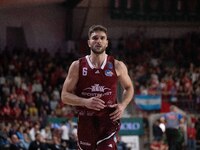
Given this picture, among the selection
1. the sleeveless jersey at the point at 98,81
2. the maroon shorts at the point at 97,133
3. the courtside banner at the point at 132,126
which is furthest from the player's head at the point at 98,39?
the courtside banner at the point at 132,126

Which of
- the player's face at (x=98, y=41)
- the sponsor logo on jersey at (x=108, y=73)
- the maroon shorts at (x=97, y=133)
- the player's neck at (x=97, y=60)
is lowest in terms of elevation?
the maroon shorts at (x=97, y=133)

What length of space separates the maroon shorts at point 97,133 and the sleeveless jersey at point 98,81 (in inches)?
5.3

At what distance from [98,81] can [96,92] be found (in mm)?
143

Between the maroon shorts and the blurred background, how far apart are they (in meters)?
10.3

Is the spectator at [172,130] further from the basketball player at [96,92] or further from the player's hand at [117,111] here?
the player's hand at [117,111]

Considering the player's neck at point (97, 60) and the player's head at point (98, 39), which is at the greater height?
the player's head at point (98, 39)

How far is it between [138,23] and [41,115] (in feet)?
36.9

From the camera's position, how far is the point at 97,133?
710 centimetres

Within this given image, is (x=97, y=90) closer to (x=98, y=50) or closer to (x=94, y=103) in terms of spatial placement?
(x=94, y=103)

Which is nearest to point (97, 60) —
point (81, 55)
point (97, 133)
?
point (97, 133)

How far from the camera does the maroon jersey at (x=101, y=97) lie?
23.1ft

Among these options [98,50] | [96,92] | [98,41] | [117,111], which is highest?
[98,41]

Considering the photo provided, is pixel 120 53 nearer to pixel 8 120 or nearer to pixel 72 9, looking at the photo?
pixel 72 9

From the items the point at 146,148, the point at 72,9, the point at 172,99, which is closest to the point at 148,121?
the point at 146,148
